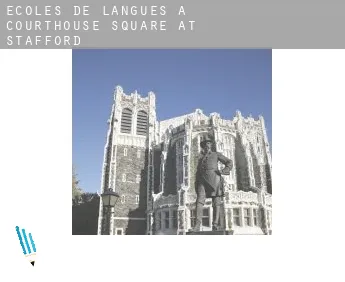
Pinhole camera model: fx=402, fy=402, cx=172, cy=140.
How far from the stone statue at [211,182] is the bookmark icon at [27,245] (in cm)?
745

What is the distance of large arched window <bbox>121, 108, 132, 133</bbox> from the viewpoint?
23.0 m

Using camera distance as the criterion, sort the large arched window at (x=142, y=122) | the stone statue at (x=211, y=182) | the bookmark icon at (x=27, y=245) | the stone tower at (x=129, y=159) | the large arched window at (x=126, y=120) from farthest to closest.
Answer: the large arched window at (x=142, y=122), the large arched window at (x=126, y=120), the stone tower at (x=129, y=159), the stone statue at (x=211, y=182), the bookmark icon at (x=27, y=245)

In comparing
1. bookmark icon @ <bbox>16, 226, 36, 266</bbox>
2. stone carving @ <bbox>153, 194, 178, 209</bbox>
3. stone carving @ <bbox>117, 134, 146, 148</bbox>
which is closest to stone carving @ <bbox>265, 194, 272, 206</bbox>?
stone carving @ <bbox>153, 194, 178, 209</bbox>

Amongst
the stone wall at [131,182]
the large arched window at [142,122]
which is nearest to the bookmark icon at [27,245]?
the stone wall at [131,182]

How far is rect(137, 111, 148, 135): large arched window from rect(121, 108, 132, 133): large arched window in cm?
52

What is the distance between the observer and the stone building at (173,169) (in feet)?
63.2

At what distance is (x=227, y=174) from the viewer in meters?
18.5

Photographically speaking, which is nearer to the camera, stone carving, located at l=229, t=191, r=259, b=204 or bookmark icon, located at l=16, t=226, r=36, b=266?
bookmark icon, located at l=16, t=226, r=36, b=266

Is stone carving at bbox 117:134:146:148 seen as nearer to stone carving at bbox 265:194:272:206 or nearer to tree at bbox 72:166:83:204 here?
tree at bbox 72:166:83:204

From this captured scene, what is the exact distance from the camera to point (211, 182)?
730 inches

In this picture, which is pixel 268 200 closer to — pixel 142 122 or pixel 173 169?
pixel 173 169

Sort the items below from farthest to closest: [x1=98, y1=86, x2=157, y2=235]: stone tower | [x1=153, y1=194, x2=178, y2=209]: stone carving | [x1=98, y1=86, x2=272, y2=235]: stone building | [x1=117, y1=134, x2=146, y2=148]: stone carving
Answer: [x1=117, y1=134, x2=146, y2=148]: stone carving → [x1=98, y1=86, x2=157, y2=235]: stone tower → [x1=153, y1=194, x2=178, y2=209]: stone carving → [x1=98, y1=86, x2=272, y2=235]: stone building

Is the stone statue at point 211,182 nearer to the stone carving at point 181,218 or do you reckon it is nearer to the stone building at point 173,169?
the stone building at point 173,169
